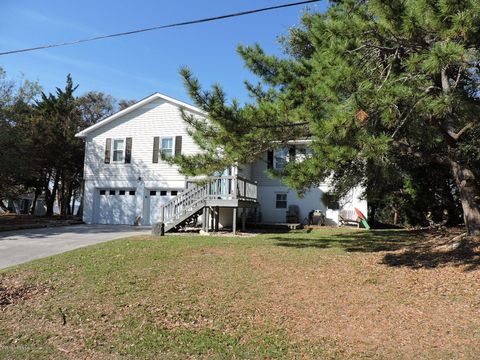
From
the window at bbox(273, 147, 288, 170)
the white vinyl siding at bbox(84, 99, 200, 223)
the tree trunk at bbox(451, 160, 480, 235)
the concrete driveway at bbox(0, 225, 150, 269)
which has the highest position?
the white vinyl siding at bbox(84, 99, 200, 223)

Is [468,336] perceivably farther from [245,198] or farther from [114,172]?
[114,172]

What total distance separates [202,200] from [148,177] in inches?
234

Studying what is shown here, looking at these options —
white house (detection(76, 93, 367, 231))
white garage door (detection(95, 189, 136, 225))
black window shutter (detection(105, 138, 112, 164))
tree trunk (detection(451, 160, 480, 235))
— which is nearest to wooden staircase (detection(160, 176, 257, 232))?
white house (detection(76, 93, 367, 231))

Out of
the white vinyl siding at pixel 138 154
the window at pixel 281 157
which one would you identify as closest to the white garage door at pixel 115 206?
the white vinyl siding at pixel 138 154

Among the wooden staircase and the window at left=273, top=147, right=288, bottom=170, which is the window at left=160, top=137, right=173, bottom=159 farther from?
the window at left=273, top=147, right=288, bottom=170

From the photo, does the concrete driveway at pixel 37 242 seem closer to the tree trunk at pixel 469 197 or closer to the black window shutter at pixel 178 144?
the black window shutter at pixel 178 144

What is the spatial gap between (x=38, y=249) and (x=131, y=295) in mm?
6545

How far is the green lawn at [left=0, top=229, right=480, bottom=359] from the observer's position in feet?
18.4

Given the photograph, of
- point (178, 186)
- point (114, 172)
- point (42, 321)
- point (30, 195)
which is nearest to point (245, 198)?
point (178, 186)

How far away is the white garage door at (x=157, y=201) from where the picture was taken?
72.0 ft

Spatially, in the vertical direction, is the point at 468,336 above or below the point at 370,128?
below

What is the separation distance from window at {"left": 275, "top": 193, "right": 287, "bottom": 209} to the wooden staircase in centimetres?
528

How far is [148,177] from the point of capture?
72.8 feet

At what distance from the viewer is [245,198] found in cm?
1898
